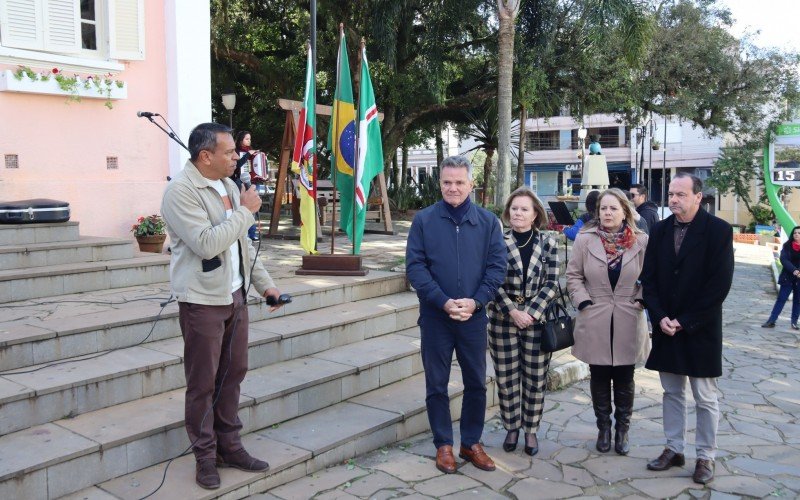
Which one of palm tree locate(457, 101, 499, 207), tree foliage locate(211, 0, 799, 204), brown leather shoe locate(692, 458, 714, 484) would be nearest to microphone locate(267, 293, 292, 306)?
brown leather shoe locate(692, 458, 714, 484)

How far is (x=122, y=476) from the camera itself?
3.85 m

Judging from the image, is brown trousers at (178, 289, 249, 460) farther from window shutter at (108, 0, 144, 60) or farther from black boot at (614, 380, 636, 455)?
window shutter at (108, 0, 144, 60)

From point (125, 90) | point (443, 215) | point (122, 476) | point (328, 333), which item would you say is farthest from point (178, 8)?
point (122, 476)

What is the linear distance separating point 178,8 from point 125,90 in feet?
4.21

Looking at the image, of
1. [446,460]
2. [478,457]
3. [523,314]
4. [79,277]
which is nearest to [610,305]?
[523,314]

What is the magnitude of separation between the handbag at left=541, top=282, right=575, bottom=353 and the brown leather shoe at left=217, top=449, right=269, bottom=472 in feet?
6.40

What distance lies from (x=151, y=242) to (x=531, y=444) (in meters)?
5.28

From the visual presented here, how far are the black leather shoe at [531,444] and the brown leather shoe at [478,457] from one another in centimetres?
38

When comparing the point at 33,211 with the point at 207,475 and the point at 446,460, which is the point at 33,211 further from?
the point at 446,460

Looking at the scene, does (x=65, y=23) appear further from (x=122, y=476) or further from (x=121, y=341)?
(x=122, y=476)

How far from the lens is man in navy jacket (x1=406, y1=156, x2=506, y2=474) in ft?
14.0

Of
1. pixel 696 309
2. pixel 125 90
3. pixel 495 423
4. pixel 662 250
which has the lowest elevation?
pixel 495 423

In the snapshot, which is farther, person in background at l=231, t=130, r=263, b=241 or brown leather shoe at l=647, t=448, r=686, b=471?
person in background at l=231, t=130, r=263, b=241

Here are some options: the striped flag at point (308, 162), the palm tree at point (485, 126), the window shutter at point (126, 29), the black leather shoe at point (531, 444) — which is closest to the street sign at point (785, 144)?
the palm tree at point (485, 126)
